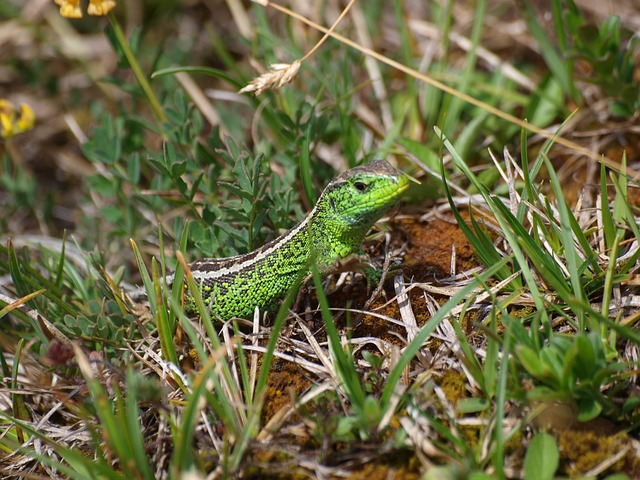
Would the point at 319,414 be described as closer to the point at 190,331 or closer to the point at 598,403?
the point at 190,331

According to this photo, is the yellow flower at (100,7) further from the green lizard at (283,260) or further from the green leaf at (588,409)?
the green leaf at (588,409)

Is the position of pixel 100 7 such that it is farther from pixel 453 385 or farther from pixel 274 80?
pixel 453 385

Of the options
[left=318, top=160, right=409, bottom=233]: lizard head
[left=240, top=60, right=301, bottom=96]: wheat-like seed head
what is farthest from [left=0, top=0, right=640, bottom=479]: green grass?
[left=240, top=60, right=301, bottom=96]: wheat-like seed head

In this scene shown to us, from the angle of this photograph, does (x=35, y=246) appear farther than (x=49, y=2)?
No

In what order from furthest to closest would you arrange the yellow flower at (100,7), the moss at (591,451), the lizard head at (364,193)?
the yellow flower at (100,7) < the lizard head at (364,193) < the moss at (591,451)

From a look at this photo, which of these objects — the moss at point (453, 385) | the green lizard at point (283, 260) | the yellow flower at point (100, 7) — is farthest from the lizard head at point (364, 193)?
the yellow flower at point (100, 7)

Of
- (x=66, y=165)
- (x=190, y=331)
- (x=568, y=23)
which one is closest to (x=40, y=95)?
(x=66, y=165)
